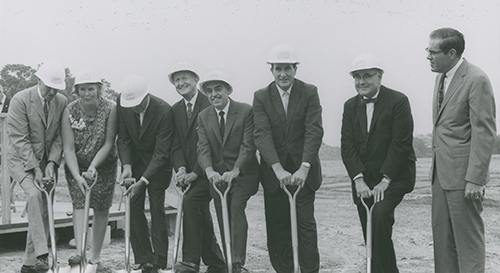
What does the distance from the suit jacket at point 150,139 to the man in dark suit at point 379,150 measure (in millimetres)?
1680

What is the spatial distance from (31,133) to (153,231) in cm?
145

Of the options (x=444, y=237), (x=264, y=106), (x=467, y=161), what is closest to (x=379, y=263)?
(x=444, y=237)

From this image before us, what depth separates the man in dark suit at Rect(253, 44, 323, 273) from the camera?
4.80 metres

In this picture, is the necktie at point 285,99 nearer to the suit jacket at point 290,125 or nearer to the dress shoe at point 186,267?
the suit jacket at point 290,125

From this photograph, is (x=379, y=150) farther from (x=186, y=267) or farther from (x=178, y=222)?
(x=186, y=267)

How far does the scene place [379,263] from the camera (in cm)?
462

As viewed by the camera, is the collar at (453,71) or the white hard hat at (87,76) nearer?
the collar at (453,71)

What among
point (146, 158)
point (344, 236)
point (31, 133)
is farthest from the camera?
point (344, 236)

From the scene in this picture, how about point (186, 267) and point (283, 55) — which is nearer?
point (283, 55)

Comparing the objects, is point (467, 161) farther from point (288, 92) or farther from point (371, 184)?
point (288, 92)

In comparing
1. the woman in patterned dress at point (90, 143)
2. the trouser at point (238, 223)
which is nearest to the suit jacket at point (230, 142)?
the trouser at point (238, 223)

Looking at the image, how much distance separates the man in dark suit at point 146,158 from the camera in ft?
17.4

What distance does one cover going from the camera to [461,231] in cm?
412

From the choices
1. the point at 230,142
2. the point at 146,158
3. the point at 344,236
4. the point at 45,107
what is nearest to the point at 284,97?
the point at 230,142
